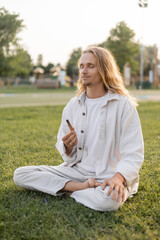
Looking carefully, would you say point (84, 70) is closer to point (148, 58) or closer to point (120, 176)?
point (120, 176)

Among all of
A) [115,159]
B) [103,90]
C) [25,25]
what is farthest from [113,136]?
[25,25]

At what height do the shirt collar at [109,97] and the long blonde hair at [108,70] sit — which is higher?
the long blonde hair at [108,70]

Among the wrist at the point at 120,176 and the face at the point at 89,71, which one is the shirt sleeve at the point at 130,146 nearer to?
the wrist at the point at 120,176

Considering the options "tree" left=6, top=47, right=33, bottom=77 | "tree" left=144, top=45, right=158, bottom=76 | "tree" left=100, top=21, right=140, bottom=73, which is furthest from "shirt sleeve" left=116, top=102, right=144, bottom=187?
"tree" left=144, top=45, right=158, bottom=76

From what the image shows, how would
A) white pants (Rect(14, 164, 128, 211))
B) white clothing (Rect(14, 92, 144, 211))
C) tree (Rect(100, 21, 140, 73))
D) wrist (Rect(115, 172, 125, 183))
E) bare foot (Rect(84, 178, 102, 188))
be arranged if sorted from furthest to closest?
tree (Rect(100, 21, 140, 73))
white pants (Rect(14, 164, 128, 211))
bare foot (Rect(84, 178, 102, 188))
white clothing (Rect(14, 92, 144, 211))
wrist (Rect(115, 172, 125, 183))

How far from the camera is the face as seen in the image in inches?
118

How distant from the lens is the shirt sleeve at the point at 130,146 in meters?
2.74

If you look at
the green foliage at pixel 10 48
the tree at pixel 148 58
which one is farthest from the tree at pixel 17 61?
the tree at pixel 148 58

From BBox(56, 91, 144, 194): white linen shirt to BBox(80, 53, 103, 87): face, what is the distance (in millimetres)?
193

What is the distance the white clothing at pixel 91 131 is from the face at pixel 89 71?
0.64ft

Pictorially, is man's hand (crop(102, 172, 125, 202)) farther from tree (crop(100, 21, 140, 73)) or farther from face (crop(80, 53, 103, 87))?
tree (crop(100, 21, 140, 73))

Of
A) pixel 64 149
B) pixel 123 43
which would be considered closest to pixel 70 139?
pixel 64 149

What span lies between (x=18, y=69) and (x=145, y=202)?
51.1 metres

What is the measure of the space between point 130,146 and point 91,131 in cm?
43
